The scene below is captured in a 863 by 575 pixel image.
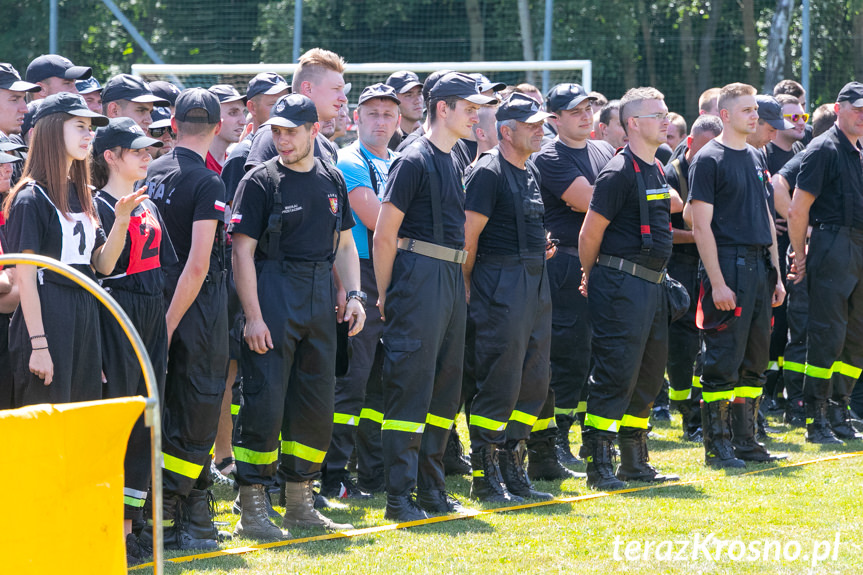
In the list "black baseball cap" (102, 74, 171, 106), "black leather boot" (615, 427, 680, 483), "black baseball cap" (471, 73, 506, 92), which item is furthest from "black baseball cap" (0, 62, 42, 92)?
"black leather boot" (615, 427, 680, 483)

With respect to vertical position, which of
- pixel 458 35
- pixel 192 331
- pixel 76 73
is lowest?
pixel 192 331

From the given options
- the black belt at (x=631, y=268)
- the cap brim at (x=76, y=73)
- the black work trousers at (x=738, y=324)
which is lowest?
the black work trousers at (x=738, y=324)

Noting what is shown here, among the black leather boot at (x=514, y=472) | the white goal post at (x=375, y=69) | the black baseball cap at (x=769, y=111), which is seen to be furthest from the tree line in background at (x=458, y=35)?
the black leather boot at (x=514, y=472)

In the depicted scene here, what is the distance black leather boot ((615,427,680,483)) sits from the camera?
Answer: 7.10 m

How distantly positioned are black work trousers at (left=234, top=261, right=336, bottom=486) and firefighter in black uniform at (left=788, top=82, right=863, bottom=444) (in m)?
4.43

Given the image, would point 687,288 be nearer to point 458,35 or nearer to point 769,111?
point 769,111

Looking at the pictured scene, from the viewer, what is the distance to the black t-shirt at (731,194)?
7.56 metres

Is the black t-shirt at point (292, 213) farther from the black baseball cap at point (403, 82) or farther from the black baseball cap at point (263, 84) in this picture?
the black baseball cap at point (403, 82)

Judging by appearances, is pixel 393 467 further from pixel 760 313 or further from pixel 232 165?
pixel 760 313

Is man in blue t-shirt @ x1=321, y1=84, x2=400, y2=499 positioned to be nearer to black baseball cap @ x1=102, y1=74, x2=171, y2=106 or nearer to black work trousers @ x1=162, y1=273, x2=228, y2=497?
black baseball cap @ x1=102, y1=74, x2=171, y2=106

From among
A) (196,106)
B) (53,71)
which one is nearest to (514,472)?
(196,106)

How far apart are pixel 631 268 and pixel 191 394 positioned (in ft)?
9.60

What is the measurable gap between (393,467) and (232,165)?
199 cm

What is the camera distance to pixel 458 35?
17.5m
